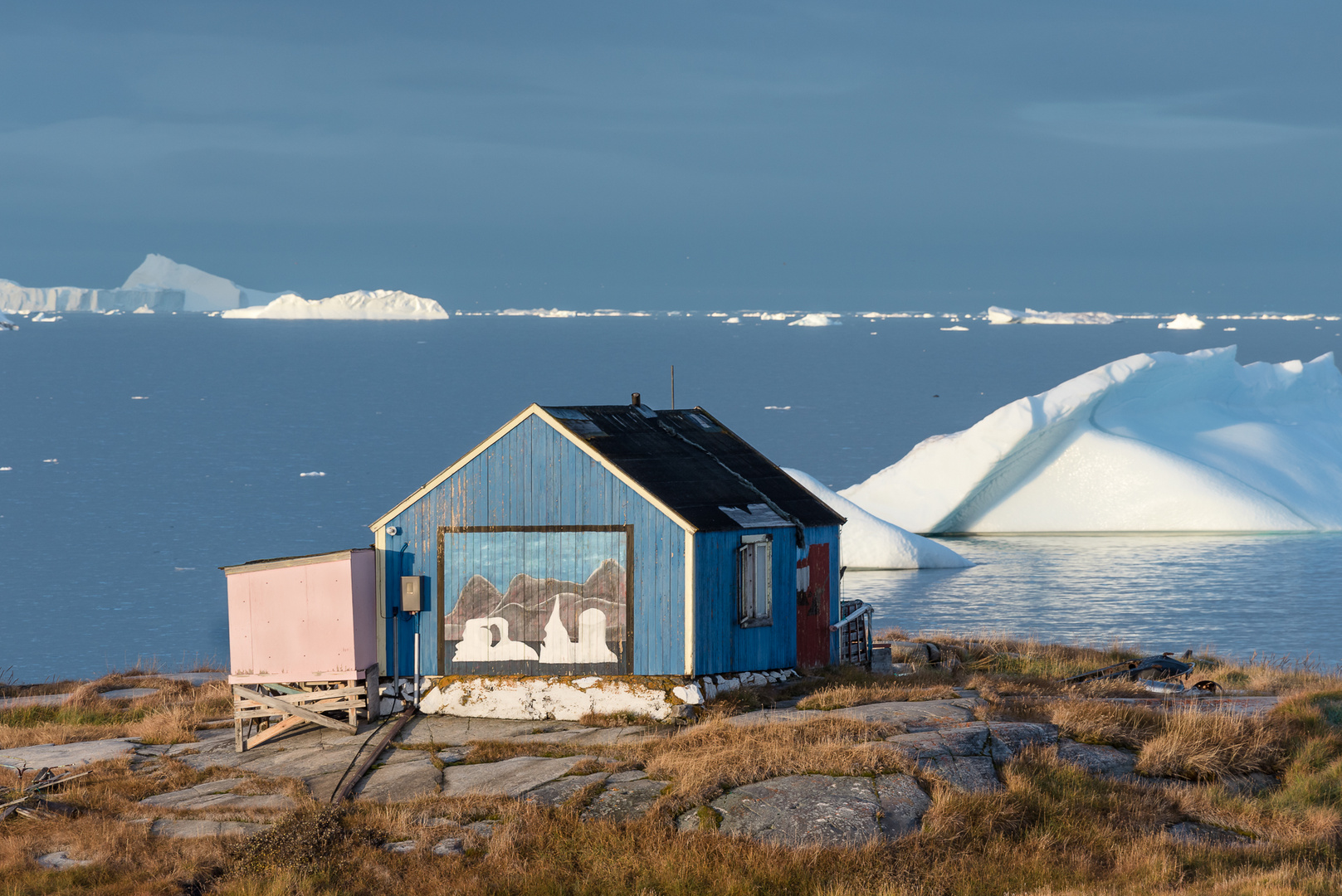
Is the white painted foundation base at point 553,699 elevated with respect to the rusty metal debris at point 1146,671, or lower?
elevated

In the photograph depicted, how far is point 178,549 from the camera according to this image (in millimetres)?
42219

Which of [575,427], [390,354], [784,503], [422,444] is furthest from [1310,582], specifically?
[390,354]

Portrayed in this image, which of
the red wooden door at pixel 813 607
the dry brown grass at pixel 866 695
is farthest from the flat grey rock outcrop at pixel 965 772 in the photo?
the red wooden door at pixel 813 607

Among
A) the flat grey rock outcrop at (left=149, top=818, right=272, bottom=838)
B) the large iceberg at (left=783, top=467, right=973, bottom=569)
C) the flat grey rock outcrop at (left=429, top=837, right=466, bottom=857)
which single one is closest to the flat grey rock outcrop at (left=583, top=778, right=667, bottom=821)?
the flat grey rock outcrop at (left=429, top=837, right=466, bottom=857)

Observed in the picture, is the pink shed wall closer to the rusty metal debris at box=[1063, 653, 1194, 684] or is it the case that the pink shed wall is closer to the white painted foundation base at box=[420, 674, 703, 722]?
the white painted foundation base at box=[420, 674, 703, 722]

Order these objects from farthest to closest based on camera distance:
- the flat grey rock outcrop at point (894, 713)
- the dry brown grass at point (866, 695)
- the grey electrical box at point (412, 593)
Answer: the grey electrical box at point (412, 593) < the dry brown grass at point (866, 695) < the flat grey rock outcrop at point (894, 713)

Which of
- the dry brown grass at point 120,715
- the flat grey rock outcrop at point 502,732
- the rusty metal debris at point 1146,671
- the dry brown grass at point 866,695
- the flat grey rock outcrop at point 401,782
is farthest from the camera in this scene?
the rusty metal debris at point 1146,671

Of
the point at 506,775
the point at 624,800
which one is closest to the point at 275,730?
the point at 506,775

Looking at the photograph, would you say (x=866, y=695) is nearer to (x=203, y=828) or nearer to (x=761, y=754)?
(x=761, y=754)

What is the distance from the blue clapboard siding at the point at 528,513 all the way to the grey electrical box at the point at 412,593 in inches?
6.7

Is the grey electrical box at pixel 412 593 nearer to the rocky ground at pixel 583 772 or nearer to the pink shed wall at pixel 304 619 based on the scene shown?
the pink shed wall at pixel 304 619

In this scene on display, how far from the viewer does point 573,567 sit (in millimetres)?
15906

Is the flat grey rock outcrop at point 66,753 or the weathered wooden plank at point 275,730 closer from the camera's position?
the flat grey rock outcrop at point 66,753

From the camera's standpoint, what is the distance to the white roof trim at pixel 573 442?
15.7 m
